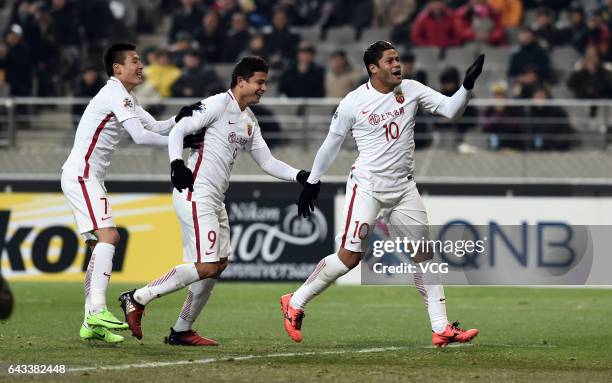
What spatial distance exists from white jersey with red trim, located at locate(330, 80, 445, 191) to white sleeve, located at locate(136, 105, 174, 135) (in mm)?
1406

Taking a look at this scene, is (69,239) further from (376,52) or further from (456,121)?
(376,52)

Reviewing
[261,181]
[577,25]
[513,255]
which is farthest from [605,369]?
[577,25]

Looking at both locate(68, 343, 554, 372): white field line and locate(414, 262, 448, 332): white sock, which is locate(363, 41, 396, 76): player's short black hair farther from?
locate(68, 343, 554, 372): white field line

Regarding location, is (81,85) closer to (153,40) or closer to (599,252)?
(153,40)

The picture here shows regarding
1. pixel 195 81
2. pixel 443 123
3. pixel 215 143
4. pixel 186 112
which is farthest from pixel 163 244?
pixel 186 112

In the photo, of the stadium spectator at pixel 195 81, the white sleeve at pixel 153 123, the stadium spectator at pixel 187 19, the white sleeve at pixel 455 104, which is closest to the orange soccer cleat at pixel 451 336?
the white sleeve at pixel 455 104

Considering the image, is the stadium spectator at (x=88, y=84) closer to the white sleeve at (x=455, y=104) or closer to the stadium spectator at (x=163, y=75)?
the stadium spectator at (x=163, y=75)

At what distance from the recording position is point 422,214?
432 inches

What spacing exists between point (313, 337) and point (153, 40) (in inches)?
597

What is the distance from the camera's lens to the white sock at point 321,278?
1084 cm

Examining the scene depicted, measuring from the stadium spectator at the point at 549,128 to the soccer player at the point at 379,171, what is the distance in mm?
8840

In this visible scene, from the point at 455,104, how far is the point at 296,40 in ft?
41.7

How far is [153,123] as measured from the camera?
36.7ft

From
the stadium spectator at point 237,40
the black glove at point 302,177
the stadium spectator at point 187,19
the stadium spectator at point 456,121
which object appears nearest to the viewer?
the black glove at point 302,177
